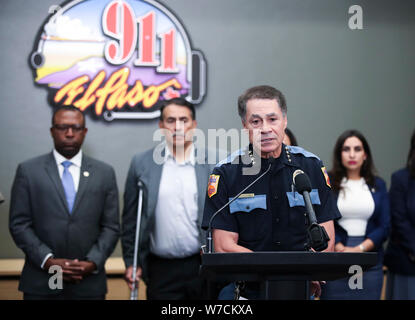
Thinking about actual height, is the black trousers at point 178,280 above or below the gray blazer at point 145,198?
below

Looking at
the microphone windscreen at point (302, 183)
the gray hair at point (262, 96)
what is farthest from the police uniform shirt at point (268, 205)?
the microphone windscreen at point (302, 183)

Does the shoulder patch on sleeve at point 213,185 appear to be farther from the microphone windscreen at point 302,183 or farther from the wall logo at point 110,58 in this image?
the wall logo at point 110,58

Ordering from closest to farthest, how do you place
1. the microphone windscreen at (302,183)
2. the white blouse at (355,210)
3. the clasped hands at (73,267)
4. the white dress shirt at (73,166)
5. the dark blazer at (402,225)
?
the microphone windscreen at (302,183) → the clasped hands at (73,267) → the white dress shirt at (73,166) → the white blouse at (355,210) → the dark blazer at (402,225)

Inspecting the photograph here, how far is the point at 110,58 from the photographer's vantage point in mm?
5461

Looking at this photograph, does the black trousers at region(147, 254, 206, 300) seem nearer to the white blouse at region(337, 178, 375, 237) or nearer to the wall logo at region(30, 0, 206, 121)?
the white blouse at region(337, 178, 375, 237)

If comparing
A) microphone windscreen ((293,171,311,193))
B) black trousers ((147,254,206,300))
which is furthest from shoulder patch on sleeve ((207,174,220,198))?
black trousers ((147,254,206,300))

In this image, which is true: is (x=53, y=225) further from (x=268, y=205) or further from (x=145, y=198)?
(x=268, y=205)

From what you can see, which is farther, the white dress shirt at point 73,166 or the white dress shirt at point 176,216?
the white dress shirt at point 73,166

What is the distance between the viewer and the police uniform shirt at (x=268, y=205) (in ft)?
7.65

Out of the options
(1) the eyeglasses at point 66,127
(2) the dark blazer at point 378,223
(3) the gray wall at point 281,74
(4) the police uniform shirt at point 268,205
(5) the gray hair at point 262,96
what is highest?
(3) the gray wall at point 281,74

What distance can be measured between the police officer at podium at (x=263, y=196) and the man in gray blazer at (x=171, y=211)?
4.05ft

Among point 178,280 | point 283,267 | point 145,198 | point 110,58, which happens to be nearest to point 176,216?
point 145,198

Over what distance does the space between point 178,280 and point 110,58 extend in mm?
2571
